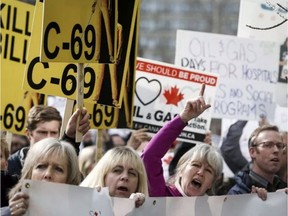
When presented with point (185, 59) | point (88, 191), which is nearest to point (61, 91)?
point (88, 191)

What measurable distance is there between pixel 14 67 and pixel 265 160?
6.46ft

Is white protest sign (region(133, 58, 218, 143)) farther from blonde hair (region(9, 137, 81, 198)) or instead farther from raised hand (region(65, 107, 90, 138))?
blonde hair (region(9, 137, 81, 198))

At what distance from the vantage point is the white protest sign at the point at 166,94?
8.32 m

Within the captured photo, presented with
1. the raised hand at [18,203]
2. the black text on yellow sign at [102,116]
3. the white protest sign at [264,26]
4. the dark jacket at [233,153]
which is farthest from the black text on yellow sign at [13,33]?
the raised hand at [18,203]

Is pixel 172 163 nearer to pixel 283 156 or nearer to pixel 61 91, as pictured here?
pixel 283 156

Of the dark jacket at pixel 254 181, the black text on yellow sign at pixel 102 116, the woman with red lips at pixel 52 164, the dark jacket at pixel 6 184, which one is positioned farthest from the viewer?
the black text on yellow sign at pixel 102 116

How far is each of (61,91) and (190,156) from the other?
0.95 m

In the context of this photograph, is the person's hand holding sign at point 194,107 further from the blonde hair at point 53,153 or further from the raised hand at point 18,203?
the raised hand at point 18,203

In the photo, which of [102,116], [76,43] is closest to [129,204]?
[76,43]

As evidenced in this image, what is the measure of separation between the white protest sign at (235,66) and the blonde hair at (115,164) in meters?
3.51

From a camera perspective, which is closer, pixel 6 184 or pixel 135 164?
pixel 135 164

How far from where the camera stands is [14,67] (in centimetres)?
795

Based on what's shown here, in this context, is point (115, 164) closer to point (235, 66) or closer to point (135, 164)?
point (135, 164)

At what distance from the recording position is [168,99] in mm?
8445
